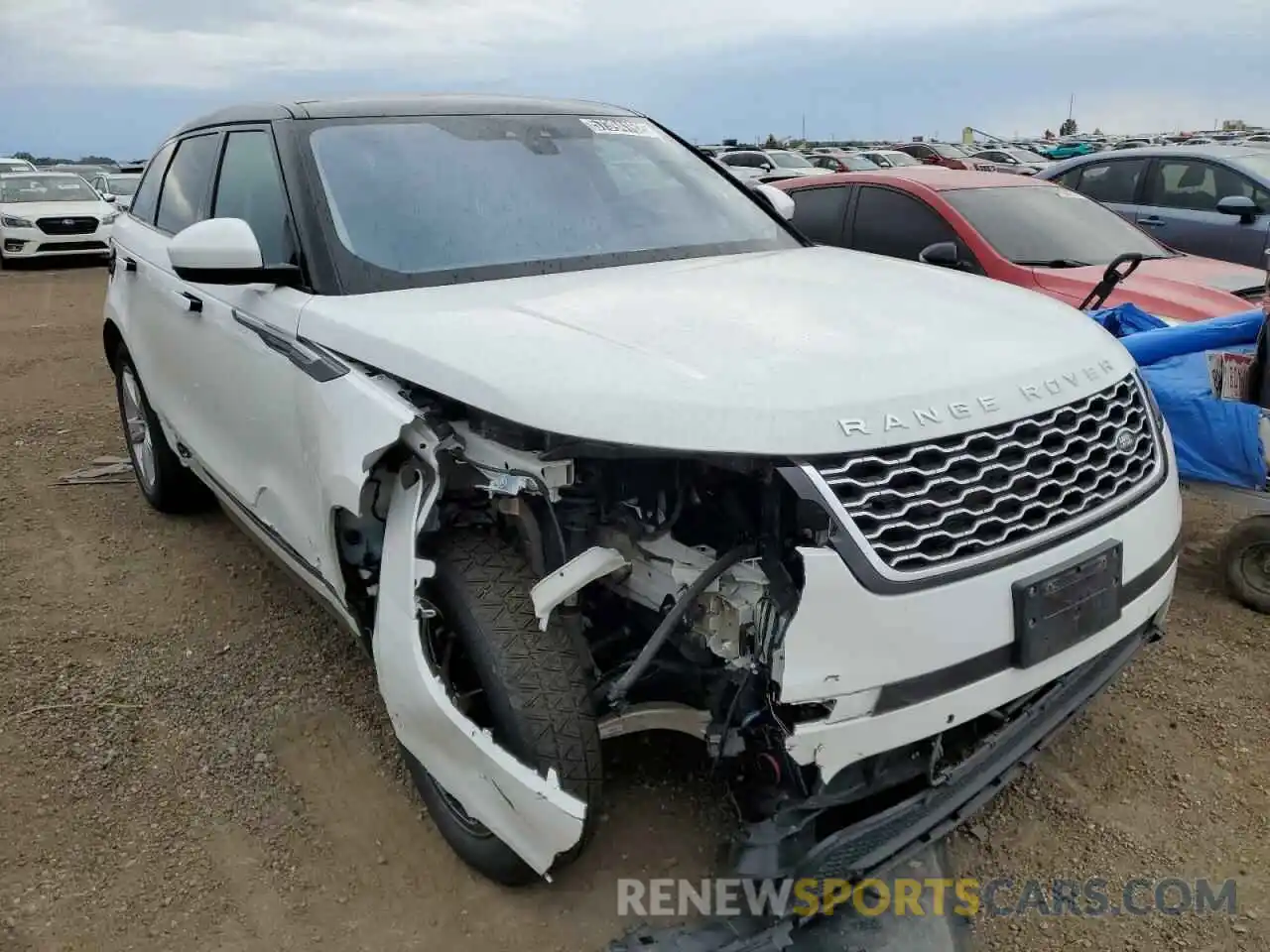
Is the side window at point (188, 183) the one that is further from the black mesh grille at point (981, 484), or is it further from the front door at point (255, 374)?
the black mesh grille at point (981, 484)

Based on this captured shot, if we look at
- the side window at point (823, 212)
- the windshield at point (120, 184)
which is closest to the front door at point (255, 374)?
the side window at point (823, 212)

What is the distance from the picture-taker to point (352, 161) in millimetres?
3193

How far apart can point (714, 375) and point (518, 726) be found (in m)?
0.87

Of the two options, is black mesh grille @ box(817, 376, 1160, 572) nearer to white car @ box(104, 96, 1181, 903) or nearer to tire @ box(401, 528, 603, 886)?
white car @ box(104, 96, 1181, 903)

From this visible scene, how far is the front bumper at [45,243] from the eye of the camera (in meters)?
15.4

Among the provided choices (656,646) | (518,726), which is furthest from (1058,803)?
(518,726)

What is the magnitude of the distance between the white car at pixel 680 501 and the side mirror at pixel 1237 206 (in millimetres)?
5531

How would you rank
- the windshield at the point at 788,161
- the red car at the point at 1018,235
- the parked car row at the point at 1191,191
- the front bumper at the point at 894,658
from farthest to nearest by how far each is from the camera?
the windshield at the point at 788,161 < the parked car row at the point at 1191,191 < the red car at the point at 1018,235 < the front bumper at the point at 894,658

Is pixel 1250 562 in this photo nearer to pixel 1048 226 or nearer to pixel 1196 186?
pixel 1048 226

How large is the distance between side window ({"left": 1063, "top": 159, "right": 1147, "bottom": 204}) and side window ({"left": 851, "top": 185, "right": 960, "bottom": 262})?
118 inches

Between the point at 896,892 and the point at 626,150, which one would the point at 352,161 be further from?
the point at 896,892

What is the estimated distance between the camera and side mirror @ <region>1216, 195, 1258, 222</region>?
7.49 m

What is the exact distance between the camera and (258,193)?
343cm

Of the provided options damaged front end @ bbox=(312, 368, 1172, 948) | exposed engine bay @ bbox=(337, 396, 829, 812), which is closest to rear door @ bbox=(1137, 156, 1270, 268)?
damaged front end @ bbox=(312, 368, 1172, 948)
